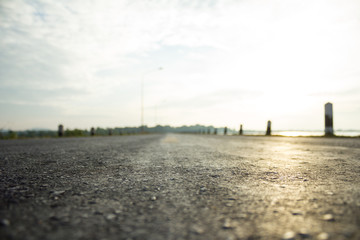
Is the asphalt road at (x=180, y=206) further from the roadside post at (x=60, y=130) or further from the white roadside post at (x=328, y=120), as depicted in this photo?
the roadside post at (x=60, y=130)

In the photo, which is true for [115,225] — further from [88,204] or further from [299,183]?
[299,183]

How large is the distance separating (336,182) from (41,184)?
2.69 m

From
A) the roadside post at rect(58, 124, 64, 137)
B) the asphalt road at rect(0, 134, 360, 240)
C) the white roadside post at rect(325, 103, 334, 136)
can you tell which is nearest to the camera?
the asphalt road at rect(0, 134, 360, 240)

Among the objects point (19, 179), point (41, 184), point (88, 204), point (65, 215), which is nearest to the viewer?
point (65, 215)

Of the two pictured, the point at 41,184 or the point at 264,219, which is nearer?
the point at 264,219

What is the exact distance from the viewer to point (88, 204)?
1485 mm

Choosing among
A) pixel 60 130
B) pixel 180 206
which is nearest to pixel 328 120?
pixel 180 206

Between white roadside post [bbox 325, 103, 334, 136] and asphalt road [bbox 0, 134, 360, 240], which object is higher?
white roadside post [bbox 325, 103, 334, 136]

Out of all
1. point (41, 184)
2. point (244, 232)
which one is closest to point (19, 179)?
point (41, 184)

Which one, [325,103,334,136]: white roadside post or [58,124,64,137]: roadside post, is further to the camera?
[58,124,64,137]: roadside post

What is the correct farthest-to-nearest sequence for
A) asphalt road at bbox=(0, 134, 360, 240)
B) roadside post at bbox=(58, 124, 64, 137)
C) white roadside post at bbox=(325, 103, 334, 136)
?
roadside post at bbox=(58, 124, 64, 137) → white roadside post at bbox=(325, 103, 334, 136) → asphalt road at bbox=(0, 134, 360, 240)

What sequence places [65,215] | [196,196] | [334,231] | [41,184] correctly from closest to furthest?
[334,231]
[65,215]
[196,196]
[41,184]

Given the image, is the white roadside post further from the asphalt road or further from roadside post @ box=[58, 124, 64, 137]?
roadside post @ box=[58, 124, 64, 137]

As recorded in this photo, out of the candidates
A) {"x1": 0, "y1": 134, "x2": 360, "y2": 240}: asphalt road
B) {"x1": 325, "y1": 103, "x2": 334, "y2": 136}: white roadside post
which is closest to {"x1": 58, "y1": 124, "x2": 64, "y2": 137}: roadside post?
{"x1": 0, "y1": 134, "x2": 360, "y2": 240}: asphalt road
